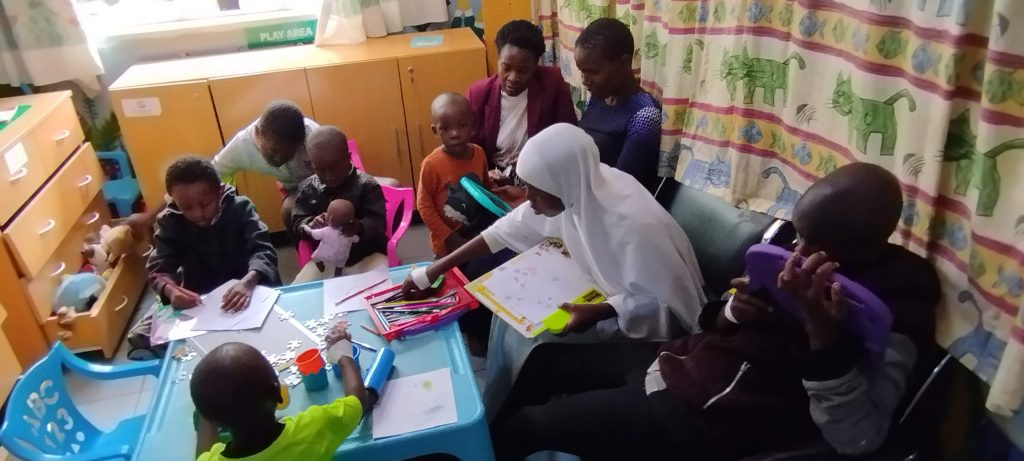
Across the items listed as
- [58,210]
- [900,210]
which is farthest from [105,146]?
[900,210]

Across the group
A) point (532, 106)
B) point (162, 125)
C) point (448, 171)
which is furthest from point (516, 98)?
point (162, 125)

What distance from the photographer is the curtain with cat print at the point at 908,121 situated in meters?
0.99

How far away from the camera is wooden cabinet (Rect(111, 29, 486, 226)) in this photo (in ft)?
9.85

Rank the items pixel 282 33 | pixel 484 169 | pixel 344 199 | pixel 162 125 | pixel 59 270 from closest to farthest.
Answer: pixel 344 199
pixel 484 169
pixel 59 270
pixel 162 125
pixel 282 33

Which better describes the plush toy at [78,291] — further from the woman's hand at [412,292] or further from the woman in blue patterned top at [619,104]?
the woman in blue patterned top at [619,104]

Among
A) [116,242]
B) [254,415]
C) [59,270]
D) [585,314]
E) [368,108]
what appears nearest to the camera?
[254,415]

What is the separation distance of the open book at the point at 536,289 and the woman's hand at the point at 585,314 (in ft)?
0.06

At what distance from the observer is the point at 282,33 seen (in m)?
3.49

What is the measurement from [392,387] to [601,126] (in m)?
1.16

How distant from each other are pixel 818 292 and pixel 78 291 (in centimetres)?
269

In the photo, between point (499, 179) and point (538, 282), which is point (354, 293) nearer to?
point (538, 282)

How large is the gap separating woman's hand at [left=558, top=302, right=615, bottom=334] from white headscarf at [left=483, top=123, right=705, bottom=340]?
3cm

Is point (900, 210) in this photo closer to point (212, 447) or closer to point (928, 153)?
point (928, 153)

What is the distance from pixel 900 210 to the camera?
3.79 feet
